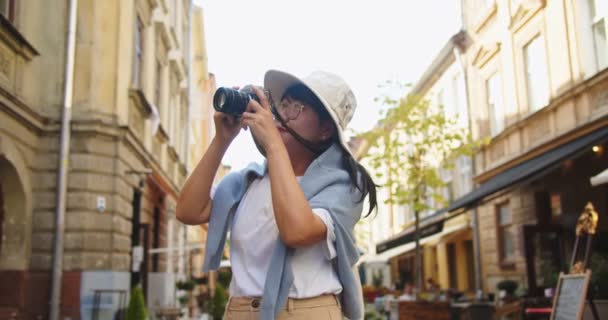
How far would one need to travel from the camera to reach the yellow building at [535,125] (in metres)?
11.5

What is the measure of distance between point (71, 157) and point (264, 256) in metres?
9.85

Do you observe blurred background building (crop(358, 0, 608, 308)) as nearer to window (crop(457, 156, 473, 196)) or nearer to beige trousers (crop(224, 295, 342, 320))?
window (crop(457, 156, 473, 196))

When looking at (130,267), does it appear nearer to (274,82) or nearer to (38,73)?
(38,73)

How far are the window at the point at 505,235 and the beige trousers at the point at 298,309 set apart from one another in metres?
16.1

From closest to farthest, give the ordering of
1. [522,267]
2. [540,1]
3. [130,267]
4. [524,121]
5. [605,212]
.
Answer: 1. [605,212]
2. [130,267]
3. [540,1]
4. [524,121]
5. [522,267]

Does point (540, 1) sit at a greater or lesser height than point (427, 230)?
greater

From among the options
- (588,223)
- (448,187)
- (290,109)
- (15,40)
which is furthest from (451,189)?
(290,109)

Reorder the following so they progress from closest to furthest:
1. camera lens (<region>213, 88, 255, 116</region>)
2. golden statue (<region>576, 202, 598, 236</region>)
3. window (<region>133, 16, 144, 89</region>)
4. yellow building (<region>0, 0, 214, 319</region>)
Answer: camera lens (<region>213, 88, 255, 116</region>) < golden statue (<region>576, 202, 598, 236</region>) < yellow building (<region>0, 0, 214, 319</region>) < window (<region>133, 16, 144, 89</region>)

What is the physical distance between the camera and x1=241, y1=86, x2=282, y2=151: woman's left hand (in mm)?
1820

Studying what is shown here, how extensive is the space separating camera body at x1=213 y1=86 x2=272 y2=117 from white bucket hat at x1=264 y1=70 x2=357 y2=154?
16cm

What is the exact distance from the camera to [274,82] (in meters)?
2.10

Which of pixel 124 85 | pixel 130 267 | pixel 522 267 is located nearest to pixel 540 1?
pixel 522 267

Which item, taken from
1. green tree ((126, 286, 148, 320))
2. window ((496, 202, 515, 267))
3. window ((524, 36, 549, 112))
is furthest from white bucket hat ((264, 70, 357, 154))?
window ((496, 202, 515, 267))

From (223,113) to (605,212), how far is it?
1122cm
